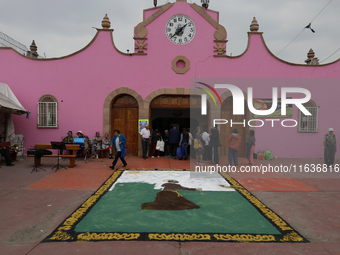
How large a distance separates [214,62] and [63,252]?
38.7ft

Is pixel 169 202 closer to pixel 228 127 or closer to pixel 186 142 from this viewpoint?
pixel 186 142

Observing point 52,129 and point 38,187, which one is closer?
point 38,187

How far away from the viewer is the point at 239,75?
1334 cm

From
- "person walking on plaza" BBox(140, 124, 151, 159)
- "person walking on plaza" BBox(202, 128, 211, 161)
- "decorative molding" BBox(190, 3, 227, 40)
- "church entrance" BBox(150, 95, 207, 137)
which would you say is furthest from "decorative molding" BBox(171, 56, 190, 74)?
"person walking on plaza" BBox(202, 128, 211, 161)

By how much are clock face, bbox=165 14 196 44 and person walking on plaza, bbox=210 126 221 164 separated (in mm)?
5417

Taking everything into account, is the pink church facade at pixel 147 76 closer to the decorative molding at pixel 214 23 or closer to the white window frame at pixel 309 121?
the decorative molding at pixel 214 23

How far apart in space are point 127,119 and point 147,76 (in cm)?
261

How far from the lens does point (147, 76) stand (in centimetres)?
1317

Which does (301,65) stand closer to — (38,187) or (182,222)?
(182,222)

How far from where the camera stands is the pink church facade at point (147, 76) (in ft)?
43.1

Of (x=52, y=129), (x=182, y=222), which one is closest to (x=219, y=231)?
(x=182, y=222)

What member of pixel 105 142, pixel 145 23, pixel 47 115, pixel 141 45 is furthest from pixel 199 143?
pixel 47 115

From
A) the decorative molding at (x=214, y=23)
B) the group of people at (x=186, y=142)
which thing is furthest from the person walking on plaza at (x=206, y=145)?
the decorative molding at (x=214, y=23)

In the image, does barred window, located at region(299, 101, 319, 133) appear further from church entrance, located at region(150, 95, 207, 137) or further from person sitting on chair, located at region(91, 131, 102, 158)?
person sitting on chair, located at region(91, 131, 102, 158)
